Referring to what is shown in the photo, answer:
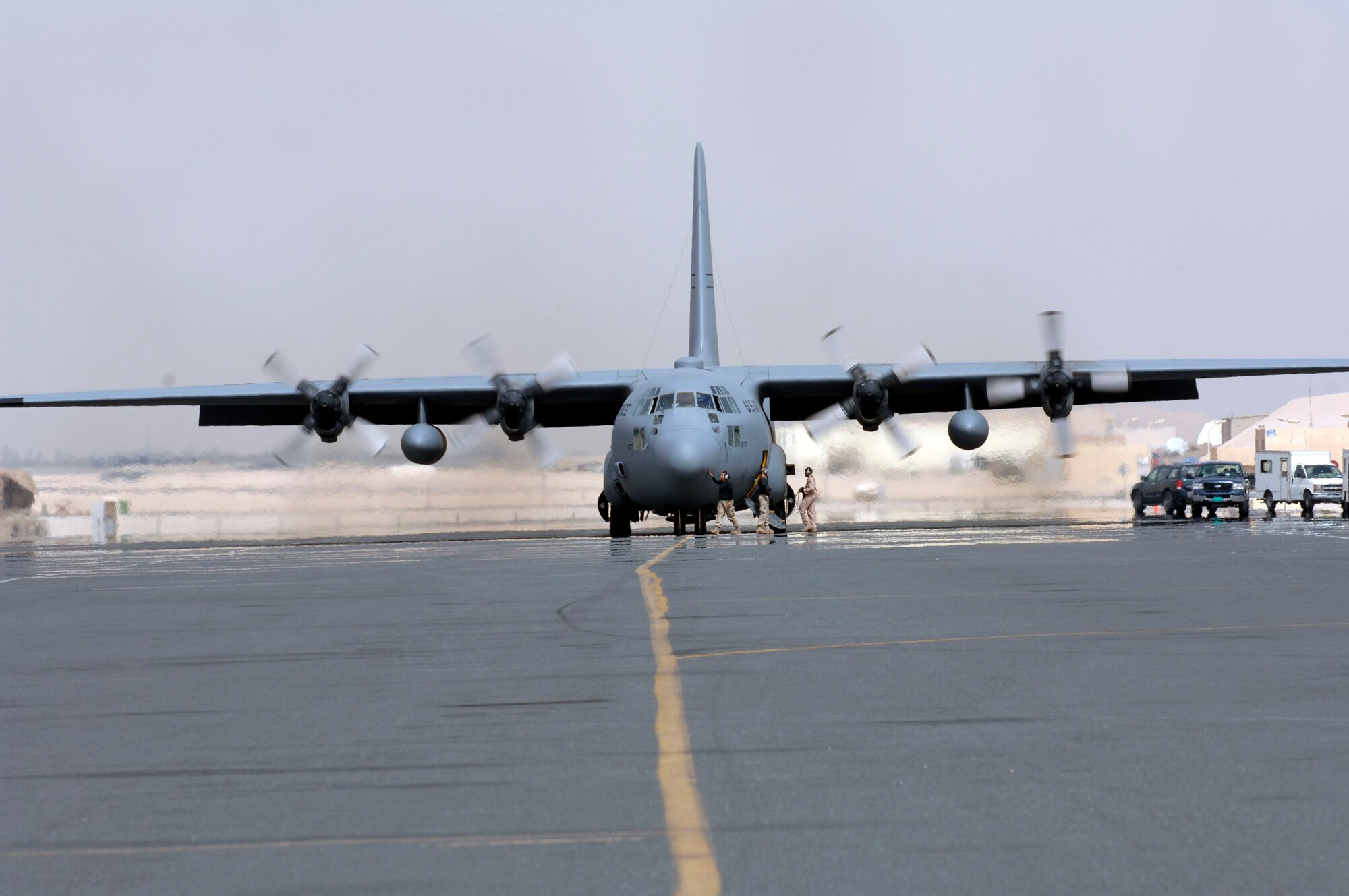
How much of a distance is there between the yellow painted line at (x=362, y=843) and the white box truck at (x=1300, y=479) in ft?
150

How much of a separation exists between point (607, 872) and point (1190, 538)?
25.4m

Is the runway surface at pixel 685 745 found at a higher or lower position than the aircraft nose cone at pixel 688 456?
lower

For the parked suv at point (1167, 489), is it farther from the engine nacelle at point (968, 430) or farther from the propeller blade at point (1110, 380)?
the engine nacelle at point (968, 430)

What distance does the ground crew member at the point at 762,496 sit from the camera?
35406 mm

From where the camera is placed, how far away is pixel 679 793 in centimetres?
567

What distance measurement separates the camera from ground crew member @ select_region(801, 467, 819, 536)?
34.6 meters

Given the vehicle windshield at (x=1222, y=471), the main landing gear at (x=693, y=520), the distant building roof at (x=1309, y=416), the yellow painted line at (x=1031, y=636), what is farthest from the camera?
the distant building roof at (x=1309, y=416)

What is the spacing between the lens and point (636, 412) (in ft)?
108

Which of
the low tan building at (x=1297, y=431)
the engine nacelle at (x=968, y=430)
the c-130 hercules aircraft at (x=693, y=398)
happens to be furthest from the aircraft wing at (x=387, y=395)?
the low tan building at (x=1297, y=431)

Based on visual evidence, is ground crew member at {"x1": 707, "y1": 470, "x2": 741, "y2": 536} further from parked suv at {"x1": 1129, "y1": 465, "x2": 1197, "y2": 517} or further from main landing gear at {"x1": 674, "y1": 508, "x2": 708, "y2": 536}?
parked suv at {"x1": 1129, "y1": 465, "x2": 1197, "y2": 517}

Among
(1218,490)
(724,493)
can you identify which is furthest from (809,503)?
(1218,490)

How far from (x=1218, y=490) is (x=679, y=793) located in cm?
4289

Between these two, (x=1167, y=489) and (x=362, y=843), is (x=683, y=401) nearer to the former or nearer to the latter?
(x=1167, y=489)

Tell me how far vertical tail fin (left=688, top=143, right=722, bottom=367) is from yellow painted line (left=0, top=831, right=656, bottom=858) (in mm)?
35301
